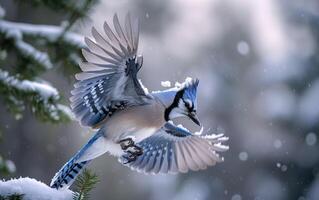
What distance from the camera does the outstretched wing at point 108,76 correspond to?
2.89 meters

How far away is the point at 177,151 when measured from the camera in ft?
11.9

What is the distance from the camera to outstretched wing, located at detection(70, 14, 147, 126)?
2.89m

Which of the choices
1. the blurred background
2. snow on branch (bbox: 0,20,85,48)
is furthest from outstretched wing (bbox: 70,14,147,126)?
the blurred background

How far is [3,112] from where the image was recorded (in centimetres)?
812

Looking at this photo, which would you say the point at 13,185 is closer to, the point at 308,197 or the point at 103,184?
the point at 308,197

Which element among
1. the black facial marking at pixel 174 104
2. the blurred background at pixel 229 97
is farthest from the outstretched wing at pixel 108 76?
the blurred background at pixel 229 97

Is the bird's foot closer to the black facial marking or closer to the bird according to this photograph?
the bird

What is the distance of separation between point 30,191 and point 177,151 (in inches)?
59.2

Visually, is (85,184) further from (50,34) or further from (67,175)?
(50,34)

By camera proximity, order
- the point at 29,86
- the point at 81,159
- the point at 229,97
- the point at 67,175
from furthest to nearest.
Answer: the point at 229,97 → the point at 81,159 → the point at 29,86 → the point at 67,175

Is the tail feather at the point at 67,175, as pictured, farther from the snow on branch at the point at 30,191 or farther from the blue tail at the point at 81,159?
the snow on branch at the point at 30,191

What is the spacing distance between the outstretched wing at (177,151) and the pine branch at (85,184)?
1.04 metres

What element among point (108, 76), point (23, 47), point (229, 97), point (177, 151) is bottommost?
point (229, 97)

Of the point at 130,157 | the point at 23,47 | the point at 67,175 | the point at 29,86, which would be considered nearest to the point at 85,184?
the point at 67,175
